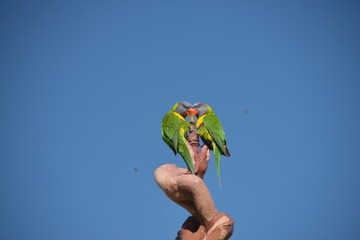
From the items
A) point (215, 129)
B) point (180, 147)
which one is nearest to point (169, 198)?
point (180, 147)

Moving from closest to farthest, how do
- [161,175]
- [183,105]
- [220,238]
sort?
[220,238]
[161,175]
[183,105]

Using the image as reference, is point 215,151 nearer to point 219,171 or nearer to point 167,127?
point 219,171

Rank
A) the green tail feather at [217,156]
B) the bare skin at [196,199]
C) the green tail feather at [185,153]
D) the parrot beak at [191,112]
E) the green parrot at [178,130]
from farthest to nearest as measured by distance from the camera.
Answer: the parrot beak at [191,112] → the green tail feather at [217,156] → the green parrot at [178,130] → the green tail feather at [185,153] → the bare skin at [196,199]

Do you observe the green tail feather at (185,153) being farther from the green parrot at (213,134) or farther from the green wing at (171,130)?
the green parrot at (213,134)

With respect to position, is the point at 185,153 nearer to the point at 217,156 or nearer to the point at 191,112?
the point at 217,156

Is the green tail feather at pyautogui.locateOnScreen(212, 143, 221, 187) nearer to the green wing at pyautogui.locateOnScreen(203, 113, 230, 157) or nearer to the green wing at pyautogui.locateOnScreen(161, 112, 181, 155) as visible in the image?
the green wing at pyautogui.locateOnScreen(203, 113, 230, 157)

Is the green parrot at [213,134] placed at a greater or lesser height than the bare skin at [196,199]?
greater

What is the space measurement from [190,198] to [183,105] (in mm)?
1483

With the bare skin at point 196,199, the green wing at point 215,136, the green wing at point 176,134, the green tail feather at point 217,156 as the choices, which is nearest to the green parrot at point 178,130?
the green wing at point 176,134

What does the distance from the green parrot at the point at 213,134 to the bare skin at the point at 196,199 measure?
6.3 inches

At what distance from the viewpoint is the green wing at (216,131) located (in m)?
5.72

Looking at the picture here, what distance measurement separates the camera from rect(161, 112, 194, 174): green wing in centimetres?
553

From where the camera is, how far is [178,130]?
5695 millimetres

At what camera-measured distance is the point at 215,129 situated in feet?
19.0
